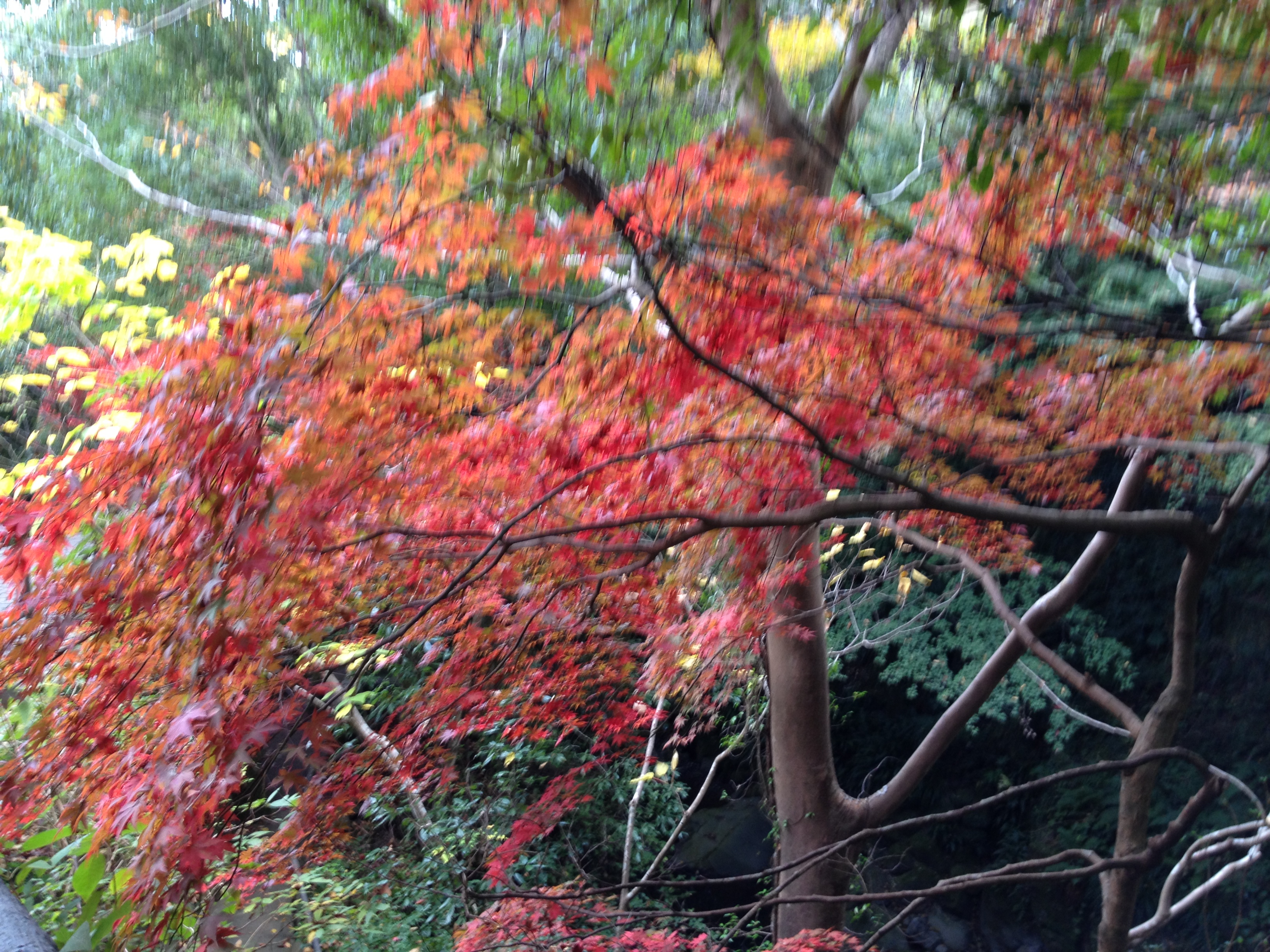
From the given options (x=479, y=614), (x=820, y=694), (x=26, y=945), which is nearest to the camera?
(x=26, y=945)

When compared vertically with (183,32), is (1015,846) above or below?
below

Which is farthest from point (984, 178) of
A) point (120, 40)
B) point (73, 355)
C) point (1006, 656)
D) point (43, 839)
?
point (120, 40)

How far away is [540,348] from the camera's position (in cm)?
410

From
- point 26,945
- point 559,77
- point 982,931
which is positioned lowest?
point 26,945

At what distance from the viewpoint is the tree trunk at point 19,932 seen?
1.56m

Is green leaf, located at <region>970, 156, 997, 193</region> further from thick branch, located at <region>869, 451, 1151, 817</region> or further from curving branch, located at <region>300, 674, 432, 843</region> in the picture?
thick branch, located at <region>869, 451, 1151, 817</region>

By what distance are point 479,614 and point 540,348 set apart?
1.35 metres

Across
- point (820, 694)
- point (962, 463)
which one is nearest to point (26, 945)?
point (820, 694)

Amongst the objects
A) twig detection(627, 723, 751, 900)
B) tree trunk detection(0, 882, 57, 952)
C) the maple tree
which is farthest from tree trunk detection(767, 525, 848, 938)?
tree trunk detection(0, 882, 57, 952)

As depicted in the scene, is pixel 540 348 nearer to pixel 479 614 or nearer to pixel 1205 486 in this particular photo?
pixel 479 614

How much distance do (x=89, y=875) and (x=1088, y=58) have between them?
3.29 m

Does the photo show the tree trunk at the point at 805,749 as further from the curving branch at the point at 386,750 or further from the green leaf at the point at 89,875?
the green leaf at the point at 89,875

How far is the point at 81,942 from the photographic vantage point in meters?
2.27

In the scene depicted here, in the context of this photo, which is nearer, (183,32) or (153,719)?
(153,719)
